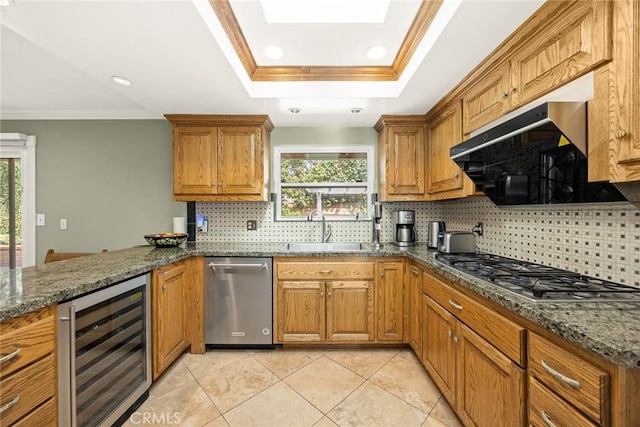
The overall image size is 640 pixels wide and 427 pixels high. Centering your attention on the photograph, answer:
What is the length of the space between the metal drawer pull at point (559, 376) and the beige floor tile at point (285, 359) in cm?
165

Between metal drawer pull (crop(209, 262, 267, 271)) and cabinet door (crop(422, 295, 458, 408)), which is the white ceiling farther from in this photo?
cabinet door (crop(422, 295, 458, 408))

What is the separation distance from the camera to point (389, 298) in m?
2.28

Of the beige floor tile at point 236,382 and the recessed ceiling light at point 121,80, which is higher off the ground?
the recessed ceiling light at point 121,80

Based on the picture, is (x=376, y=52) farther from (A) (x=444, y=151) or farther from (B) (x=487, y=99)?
(A) (x=444, y=151)

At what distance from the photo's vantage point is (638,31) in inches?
34.8

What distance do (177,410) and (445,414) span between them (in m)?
1.67

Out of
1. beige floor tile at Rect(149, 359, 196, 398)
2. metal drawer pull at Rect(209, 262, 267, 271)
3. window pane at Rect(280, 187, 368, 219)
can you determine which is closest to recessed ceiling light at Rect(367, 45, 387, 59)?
window pane at Rect(280, 187, 368, 219)

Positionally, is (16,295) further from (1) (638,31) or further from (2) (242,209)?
(1) (638,31)

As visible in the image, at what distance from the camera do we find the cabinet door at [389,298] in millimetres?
2277

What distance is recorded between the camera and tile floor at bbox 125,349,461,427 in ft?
5.13

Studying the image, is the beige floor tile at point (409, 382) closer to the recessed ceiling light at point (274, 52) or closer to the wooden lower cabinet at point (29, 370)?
the wooden lower cabinet at point (29, 370)

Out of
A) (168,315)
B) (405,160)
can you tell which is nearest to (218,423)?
(168,315)

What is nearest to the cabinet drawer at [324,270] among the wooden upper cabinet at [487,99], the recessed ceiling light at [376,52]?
the wooden upper cabinet at [487,99]

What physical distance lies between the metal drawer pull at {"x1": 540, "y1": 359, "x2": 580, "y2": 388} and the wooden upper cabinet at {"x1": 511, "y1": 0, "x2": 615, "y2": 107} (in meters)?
1.15
